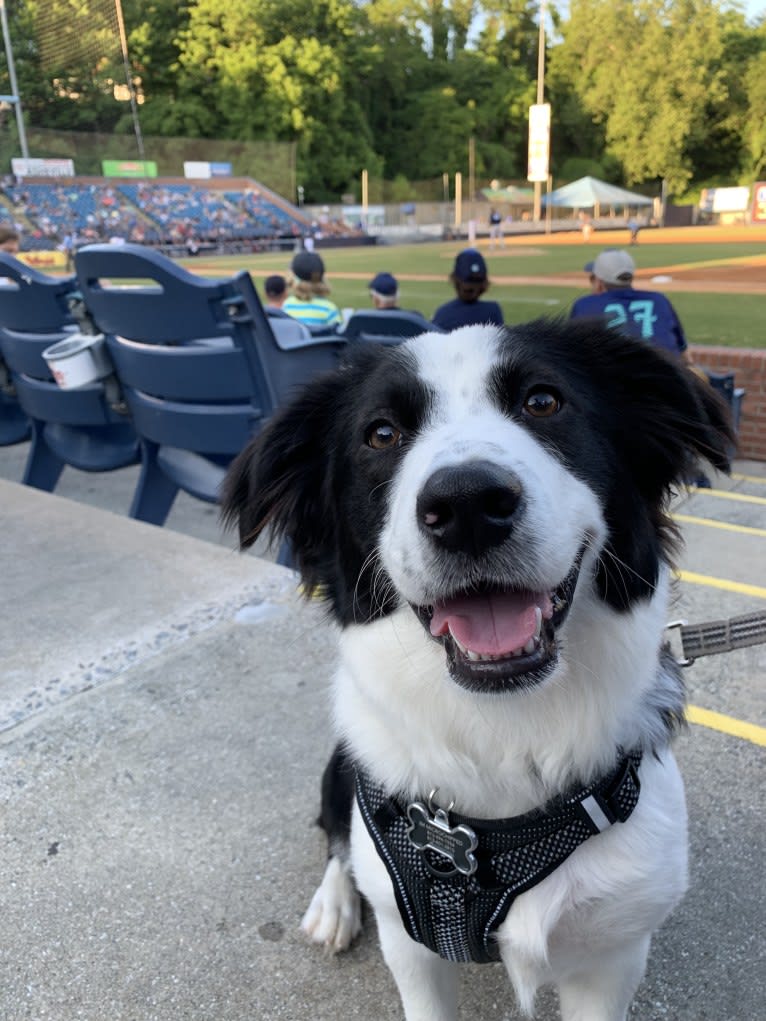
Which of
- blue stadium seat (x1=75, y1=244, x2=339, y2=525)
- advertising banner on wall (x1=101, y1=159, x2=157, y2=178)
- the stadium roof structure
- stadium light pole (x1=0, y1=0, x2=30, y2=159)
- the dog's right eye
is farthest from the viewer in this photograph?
the stadium roof structure

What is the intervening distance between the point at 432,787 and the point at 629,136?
56.8 meters

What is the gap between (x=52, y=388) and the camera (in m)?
5.02

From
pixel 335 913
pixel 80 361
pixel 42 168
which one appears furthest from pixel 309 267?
pixel 42 168

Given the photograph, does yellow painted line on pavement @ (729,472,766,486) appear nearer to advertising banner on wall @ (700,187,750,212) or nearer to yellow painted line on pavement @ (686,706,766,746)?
yellow painted line on pavement @ (686,706,766,746)

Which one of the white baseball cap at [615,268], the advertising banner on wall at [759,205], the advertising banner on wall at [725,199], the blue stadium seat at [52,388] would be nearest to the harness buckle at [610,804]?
the blue stadium seat at [52,388]

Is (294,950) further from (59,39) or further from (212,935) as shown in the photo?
(59,39)

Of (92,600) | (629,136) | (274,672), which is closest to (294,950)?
(274,672)

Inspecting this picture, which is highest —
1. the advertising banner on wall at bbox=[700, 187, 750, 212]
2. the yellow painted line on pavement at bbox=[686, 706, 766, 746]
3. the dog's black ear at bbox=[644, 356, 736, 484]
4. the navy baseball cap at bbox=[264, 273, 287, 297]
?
the advertising banner on wall at bbox=[700, 187, 750, 212]

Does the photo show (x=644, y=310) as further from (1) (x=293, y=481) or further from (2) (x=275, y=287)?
(2) (x=275, y=287)

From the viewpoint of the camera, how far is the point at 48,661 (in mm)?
3133

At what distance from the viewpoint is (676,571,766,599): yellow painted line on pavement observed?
382cm

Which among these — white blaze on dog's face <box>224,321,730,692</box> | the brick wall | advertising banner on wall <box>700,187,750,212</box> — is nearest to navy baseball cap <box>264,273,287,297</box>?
the brick wall

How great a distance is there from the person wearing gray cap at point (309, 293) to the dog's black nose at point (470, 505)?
5795mm

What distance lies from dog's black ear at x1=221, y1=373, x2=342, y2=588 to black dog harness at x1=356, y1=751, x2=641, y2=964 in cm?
70
